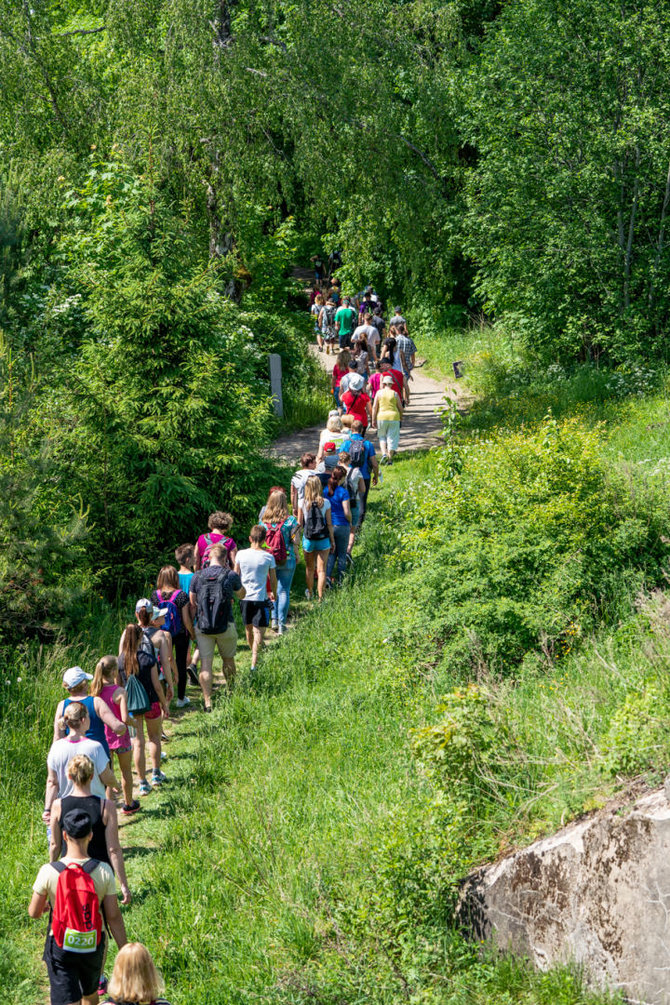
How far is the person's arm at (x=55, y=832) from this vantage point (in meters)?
6.46

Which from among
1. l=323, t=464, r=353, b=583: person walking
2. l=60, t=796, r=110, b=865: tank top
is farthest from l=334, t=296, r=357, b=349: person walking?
l=60, t=796, r=110, b=865: tank top

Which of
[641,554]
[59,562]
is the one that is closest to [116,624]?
[59,562]

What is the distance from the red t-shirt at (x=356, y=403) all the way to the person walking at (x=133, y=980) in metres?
11.3

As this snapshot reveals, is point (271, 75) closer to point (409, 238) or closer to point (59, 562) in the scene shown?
point (409, 238)

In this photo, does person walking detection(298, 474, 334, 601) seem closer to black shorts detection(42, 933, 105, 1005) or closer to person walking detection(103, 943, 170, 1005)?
black shorts detection(42, 933, 105, 1005)

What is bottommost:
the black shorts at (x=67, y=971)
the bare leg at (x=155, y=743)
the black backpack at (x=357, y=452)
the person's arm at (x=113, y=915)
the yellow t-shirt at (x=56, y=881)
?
the bare leg at (x=155, y=743)

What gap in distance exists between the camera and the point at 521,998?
19.0 ft

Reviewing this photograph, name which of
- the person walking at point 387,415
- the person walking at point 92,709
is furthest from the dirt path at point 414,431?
the person walking at point 92,709

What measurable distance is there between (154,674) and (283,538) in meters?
3.01

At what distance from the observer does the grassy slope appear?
617 centimetres

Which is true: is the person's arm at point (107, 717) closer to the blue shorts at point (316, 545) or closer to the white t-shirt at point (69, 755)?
the white t-shirt at point (69, 755)

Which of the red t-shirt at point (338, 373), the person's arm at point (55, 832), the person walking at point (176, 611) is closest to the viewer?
the person's arm at point (55, 832)

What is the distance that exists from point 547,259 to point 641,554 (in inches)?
369

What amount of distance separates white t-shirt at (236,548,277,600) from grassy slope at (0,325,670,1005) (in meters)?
→ 0.85
